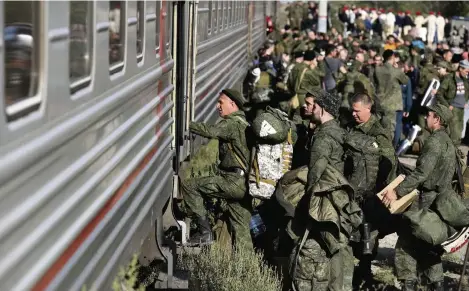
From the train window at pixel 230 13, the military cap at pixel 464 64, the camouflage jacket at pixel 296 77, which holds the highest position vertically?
the train window at pixel 230 13

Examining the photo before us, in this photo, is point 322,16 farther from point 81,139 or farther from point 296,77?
point 81,139

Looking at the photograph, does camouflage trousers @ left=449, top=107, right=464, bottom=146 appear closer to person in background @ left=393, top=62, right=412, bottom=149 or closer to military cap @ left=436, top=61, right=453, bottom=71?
person in background @ left=393, top=62, right=412, bottom=149

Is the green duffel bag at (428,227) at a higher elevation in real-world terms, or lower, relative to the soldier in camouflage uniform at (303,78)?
lower

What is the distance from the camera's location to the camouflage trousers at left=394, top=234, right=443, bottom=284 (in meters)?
7.33

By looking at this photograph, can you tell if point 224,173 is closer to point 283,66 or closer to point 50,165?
point 50,165

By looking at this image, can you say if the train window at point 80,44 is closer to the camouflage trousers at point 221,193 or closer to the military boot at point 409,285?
the camouflage trousers at point 221,193

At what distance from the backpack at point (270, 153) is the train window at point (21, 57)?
4.06m

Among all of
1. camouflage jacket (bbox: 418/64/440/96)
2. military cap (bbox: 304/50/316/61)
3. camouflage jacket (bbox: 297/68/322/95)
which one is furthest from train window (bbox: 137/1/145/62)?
camouflage jacket (bbox: 418/64/440/96)

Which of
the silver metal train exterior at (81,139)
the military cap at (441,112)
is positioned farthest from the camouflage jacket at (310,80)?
the silver metal train exterior at (81,139)

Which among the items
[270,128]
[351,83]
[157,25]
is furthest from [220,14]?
[157,25]

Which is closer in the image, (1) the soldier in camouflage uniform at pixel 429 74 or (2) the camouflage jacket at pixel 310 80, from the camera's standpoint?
(2) the camouflage jacket at pixel 310 80

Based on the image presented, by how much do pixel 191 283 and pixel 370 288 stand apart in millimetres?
1843

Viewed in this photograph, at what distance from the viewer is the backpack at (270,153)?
23.3 feet

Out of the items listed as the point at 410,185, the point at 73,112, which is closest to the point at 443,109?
the point at 410,185
